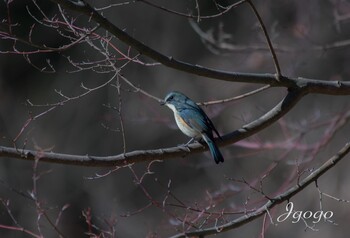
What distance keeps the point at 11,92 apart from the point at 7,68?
407mm

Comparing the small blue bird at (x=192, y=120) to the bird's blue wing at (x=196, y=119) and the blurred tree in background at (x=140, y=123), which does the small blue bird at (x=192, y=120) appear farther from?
the blurred tree in background at (x=140, y=123)

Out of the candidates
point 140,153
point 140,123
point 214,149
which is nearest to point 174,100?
point 214,149

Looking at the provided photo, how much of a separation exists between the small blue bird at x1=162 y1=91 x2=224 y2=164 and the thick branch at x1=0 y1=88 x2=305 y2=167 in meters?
0.39

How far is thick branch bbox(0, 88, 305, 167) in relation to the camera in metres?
3.94

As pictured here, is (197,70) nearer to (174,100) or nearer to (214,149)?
(214,149)

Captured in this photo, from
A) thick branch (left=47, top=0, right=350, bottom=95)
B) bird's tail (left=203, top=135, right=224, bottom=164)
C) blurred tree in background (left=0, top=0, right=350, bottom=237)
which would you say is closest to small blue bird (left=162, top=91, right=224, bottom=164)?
bird's tail (left=203, top=135, right=224, bottom=164)

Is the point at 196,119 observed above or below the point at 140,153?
above

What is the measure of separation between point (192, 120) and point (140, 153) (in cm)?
145

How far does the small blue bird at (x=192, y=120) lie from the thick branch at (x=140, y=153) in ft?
1.28

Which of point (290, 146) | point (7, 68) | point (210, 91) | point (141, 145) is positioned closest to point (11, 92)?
point (7, 68)

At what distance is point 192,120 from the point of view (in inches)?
217

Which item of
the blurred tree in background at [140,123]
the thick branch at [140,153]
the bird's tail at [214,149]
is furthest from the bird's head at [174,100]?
the blurred tree in background at [140,123]

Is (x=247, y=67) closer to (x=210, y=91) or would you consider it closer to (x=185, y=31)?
(x=210, y=91)

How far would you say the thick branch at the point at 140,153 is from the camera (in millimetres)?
3939
